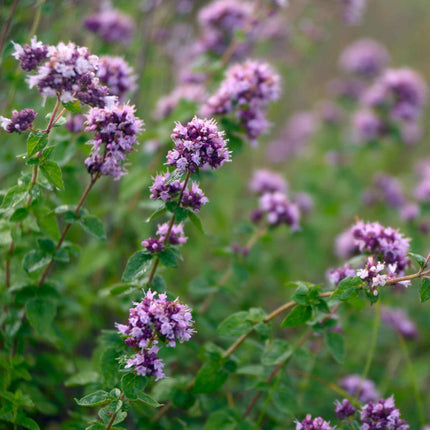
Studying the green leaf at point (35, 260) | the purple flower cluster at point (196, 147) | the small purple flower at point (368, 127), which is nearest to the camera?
the purple flower cluster at point (196, 147)

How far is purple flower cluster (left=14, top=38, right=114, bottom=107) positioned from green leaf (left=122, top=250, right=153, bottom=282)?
0.71 metres

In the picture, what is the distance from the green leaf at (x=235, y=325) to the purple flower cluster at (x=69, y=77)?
1167 millimetres

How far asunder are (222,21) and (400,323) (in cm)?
305

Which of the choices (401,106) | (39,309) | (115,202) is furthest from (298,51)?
(39,309)

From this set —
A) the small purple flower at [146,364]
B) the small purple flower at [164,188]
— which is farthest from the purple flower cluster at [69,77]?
the small purple flower at [146,364]

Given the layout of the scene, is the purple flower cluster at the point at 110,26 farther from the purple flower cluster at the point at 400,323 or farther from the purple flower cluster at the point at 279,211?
the purple flower cluster at the point at 400,323

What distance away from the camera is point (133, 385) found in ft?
6.06

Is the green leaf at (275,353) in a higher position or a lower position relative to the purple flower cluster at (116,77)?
lower

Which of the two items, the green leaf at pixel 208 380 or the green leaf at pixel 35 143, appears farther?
the green leaf at pixel 208 380

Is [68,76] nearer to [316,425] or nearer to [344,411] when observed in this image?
[316,425]

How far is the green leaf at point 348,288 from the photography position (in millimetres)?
2033

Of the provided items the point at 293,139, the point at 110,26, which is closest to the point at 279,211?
the point at 110,26

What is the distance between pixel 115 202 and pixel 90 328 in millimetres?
1208

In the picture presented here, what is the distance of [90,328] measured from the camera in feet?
12.2
